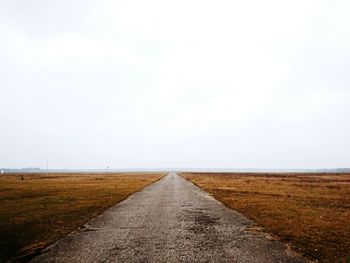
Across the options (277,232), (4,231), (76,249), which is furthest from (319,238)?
(4,231)

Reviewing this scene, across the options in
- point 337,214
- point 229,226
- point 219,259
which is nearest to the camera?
point 219,259

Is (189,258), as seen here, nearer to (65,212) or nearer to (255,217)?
(255,217)

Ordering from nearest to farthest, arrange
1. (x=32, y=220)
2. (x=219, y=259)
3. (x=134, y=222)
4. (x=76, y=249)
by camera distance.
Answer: (x=219, y=259), (x=76, y=249), (x=134, y=222), (x=32, y=220)

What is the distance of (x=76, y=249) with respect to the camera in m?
10.2

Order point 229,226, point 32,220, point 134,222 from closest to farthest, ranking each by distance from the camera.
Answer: point 229,226, point 134,222, point 32,220

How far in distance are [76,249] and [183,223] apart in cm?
625

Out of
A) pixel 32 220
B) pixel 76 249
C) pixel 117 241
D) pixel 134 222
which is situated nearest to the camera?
pixel 76 249

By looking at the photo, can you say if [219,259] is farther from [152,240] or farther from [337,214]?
[337,214]

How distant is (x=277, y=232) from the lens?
13.1 metres

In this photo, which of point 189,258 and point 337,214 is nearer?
point 189,258

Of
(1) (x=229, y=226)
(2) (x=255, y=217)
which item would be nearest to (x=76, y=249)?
(1) (x=229, y=226)

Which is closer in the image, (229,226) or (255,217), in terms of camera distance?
(229,226)

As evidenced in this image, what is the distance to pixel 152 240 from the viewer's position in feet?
37.4

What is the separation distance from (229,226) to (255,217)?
356cm
